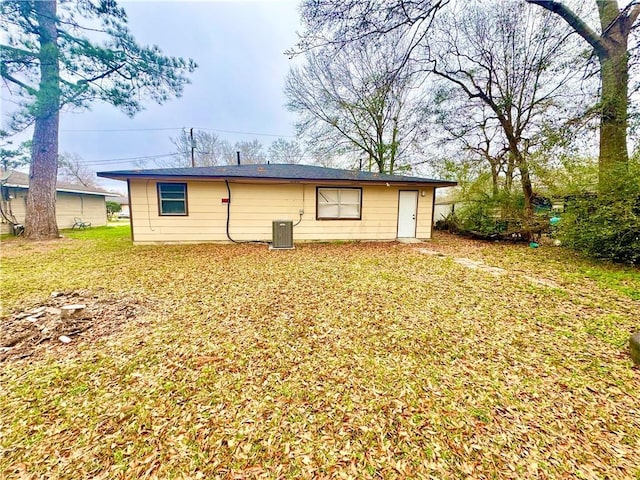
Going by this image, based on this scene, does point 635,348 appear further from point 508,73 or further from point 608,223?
point 508,73

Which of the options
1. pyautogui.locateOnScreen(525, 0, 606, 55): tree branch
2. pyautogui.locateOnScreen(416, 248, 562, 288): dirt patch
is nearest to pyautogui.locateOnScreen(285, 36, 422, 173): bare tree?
pyautogui.locateOnScreen(525, 0, 606, 55): tree branch

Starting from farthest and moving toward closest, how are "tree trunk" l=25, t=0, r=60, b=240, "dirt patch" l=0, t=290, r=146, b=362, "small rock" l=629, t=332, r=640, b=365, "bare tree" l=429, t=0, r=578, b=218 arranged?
"bare tree" l=429, t=0, r=578, b=218 < "tree trunk" l=25, t=0, r=60, b=240 < "dirt patch" l=0, t=290, r=146, b=362 < "small rock" l=629, t=332, r=640, b=365

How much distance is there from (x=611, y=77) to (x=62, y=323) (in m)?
10.9

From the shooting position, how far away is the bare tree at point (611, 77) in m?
5.58

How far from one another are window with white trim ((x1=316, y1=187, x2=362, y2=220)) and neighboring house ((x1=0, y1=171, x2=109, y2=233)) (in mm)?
12620

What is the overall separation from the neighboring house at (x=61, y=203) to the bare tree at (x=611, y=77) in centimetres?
1853

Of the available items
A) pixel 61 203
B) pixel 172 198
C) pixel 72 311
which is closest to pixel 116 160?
pixel 61 203

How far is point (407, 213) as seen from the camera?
9.50 metres

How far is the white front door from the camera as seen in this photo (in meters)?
9.31

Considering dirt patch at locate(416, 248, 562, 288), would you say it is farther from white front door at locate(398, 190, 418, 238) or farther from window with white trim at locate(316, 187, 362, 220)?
window with white trim at locate(316, 187, 362, 220)

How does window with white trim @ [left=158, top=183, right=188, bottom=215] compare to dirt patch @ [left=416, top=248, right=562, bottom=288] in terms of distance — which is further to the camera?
window with white trim @ [left=158, top=183, right=188, bottom=215]

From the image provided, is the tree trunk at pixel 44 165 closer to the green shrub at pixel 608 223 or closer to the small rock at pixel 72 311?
the small rock at pixel 72 311

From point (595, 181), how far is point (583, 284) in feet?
9.68

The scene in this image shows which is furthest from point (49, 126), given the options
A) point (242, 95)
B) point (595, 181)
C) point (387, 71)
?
point (595, 181)
